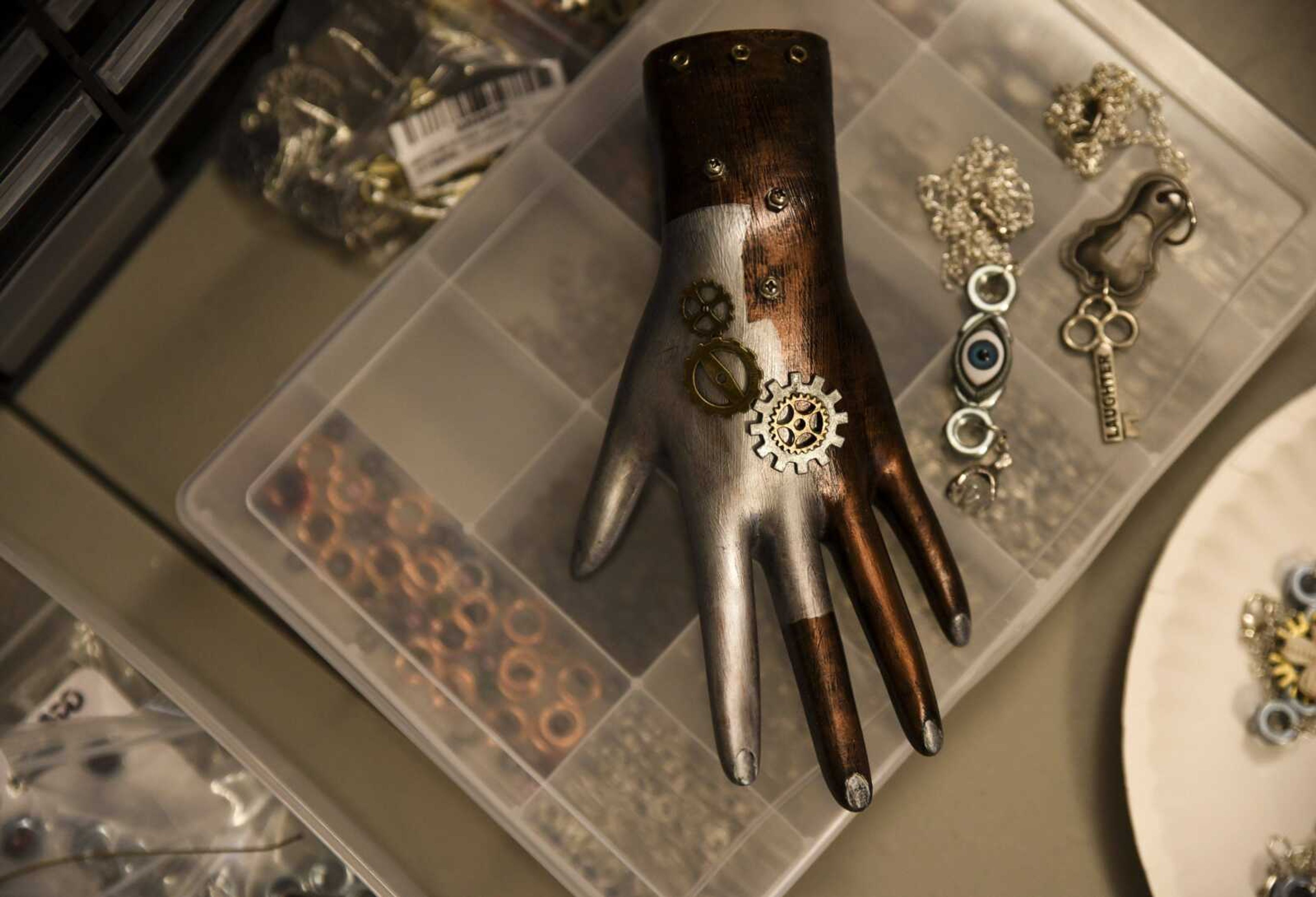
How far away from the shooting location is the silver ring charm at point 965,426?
0.60 m

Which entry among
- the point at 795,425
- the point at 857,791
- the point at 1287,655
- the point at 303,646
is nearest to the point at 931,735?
the point at 857,791

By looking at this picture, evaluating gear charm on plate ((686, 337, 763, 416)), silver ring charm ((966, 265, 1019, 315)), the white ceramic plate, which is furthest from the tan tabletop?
gear charm on plate ((686, 337, 763, 416))

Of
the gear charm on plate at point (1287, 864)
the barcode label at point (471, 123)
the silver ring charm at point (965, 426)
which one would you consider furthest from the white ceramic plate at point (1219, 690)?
the barcode label at point (471, 123)

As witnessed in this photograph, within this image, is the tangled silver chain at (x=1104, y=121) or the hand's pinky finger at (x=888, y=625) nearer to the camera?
the hand's pinky finger at (x=888, y=625)

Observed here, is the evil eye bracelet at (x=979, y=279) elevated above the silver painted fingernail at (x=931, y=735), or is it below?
above

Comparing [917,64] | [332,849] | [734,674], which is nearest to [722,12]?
[917,64]

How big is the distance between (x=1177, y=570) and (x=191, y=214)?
0.57 m

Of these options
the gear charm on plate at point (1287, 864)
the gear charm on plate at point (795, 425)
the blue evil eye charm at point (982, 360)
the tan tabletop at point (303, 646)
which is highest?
the blue evil eye charm at point (982, 360)

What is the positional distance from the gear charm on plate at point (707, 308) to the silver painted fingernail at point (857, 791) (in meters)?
0.19

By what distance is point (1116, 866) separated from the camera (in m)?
0.64

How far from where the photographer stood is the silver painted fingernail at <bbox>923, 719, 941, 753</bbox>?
500mm

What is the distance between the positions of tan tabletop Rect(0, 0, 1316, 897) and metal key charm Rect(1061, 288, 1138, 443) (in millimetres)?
80

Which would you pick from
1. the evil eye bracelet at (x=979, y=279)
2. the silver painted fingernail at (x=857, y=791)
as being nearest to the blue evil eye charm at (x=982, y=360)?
the evil eye bracelet at (x=979, y=279)

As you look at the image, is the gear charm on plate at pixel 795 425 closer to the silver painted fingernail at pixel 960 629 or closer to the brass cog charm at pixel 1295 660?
the silver painted fingernail at pixel 960 629
